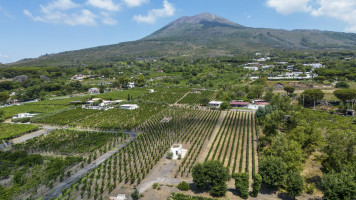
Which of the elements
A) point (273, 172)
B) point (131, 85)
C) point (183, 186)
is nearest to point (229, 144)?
point (273, 172)

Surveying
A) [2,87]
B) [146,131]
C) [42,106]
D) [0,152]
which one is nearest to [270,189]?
[146,131]

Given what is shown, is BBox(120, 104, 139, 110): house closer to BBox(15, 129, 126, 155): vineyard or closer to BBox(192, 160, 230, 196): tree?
BBox(15, 129, 126, 155): vineyard

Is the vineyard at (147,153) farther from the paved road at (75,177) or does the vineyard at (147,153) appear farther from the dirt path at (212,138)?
the paved road at (75,177)

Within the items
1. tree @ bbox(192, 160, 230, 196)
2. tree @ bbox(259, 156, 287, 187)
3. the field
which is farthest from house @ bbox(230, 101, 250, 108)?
the field

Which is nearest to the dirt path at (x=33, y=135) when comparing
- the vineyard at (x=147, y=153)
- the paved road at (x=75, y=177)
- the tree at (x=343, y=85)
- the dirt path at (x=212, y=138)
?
the paved road at (x=75, y=177)

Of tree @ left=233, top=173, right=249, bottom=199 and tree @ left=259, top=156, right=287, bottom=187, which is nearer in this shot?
tree @ left=233, top=173, right=249, bottom=199

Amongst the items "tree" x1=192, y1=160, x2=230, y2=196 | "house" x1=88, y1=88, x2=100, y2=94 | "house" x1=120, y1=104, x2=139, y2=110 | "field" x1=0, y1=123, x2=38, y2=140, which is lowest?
"tree" x1=192, y1=160, x2=230, y2=196
